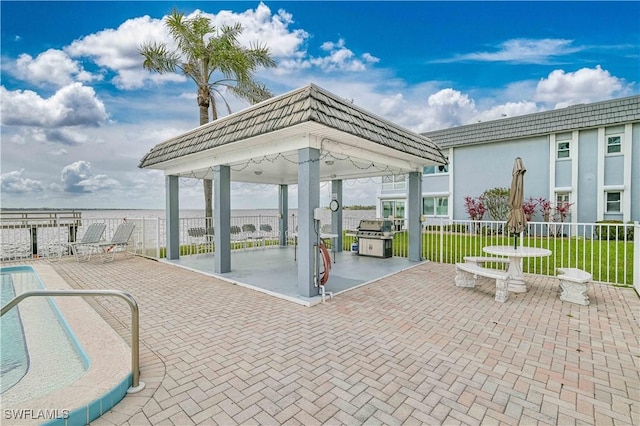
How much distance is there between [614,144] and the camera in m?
14.8

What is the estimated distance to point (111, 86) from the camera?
13.6 meters

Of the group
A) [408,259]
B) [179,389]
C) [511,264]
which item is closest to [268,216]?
[408,259]

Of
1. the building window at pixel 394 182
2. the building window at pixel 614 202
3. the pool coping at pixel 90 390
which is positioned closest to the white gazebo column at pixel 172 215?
the pool coping at pixel 90 390

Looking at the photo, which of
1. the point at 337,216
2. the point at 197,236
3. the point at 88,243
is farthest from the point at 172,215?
the point at 337,216

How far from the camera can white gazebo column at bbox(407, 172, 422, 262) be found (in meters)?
8.87

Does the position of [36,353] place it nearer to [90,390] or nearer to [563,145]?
[90,390]

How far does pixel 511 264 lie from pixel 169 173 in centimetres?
996

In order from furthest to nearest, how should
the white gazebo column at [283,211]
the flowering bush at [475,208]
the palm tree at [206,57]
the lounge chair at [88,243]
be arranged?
the flowering bush at [475,208], the white gazebo column at [283,211], the palm tree at [206,57], the lounge chair at [88,243]

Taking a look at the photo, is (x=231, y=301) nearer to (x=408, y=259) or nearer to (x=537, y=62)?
(x=408, y=259)

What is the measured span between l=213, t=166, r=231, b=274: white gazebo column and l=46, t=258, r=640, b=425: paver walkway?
1632mm

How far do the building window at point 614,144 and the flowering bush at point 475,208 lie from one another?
6.34 metres

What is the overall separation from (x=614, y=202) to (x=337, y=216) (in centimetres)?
1478

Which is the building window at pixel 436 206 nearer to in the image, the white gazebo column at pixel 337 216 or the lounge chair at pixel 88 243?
the white gazebo column at pixel 337 216

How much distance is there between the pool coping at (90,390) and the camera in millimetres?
2068
